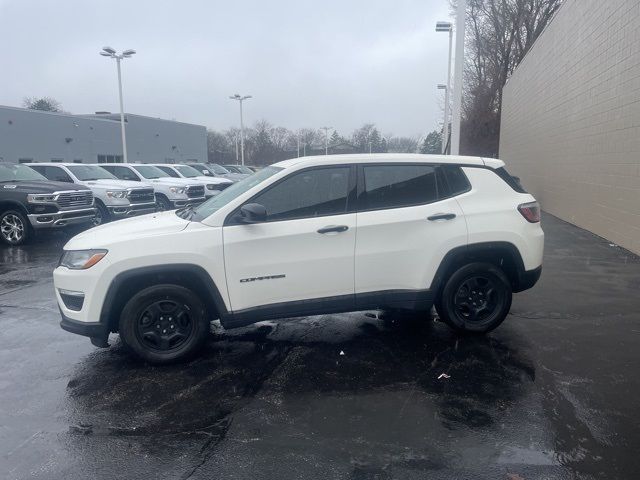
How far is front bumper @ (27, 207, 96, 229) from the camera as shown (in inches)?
452

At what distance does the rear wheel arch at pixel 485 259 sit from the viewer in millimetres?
5059

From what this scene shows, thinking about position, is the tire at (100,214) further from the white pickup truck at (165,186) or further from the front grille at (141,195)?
the white pickup truck at (165,186)

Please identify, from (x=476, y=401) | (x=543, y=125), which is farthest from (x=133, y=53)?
(x=476, y=401)

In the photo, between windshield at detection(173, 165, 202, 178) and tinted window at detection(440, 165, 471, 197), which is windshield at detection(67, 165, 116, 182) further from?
tinted window at detection(440, 165, 471, 197)

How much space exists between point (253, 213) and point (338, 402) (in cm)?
171

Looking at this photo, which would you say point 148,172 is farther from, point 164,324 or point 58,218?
point 164,324

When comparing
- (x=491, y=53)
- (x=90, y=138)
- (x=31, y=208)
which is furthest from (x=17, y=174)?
(x=491, y=53)

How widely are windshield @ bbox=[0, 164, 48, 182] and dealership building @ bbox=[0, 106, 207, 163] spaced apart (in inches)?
705

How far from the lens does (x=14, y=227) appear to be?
38.1ft

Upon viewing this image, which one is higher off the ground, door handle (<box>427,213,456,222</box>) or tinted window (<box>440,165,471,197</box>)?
tinted window (<box>440,165,471,197</box>)

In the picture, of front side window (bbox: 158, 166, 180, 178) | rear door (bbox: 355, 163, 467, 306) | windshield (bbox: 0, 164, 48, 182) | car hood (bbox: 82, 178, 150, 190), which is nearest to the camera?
rear door (bbox: 355, 163, 467, 306)

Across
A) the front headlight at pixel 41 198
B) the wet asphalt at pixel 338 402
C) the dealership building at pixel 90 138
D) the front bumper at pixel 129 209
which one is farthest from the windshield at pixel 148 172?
the dealership building at pixel 90 138

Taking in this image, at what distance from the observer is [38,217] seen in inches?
452

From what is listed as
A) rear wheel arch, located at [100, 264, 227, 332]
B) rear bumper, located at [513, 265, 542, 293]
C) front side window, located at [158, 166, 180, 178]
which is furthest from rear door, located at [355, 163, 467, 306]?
front side window, located at [158, 166, 180, 178]
